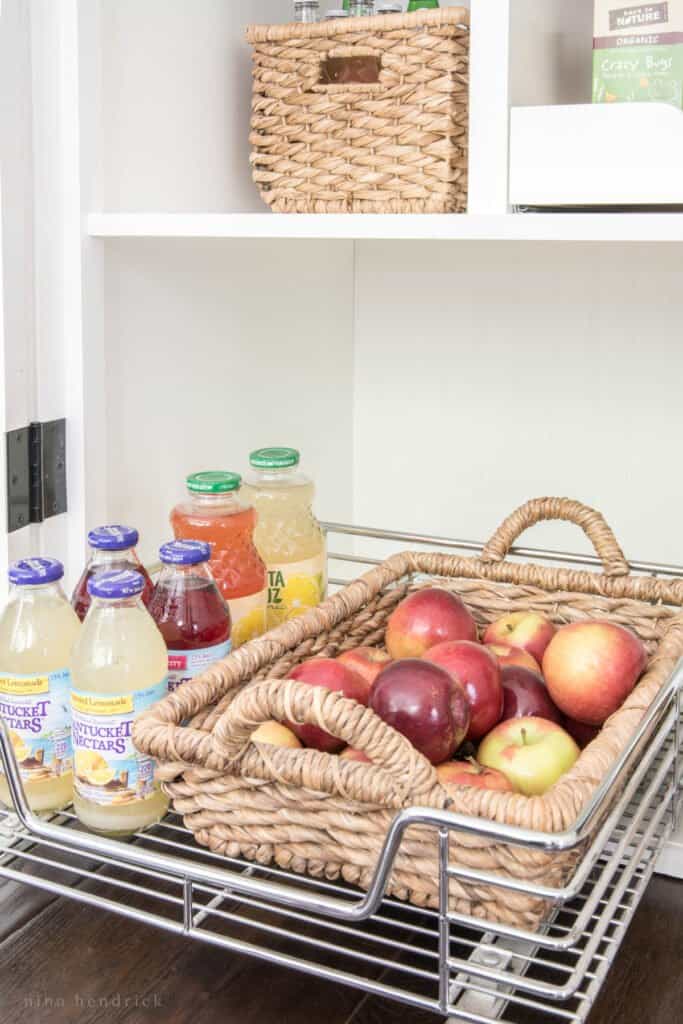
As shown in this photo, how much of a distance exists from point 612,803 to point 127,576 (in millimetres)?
392

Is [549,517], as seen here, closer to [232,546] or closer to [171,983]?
[232,546]

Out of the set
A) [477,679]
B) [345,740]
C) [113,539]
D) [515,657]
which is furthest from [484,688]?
[113,539]

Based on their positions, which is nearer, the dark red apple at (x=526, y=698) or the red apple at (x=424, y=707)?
the red apple at (x=424, y=707)

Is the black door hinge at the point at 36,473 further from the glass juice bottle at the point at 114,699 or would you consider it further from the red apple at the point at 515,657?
the red apple at the point at 515,657

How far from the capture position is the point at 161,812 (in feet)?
3.24

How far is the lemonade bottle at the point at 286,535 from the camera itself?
3.97 ft

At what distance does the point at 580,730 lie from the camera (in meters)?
1.02

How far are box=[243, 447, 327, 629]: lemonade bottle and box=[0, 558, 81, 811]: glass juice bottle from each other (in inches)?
10.1

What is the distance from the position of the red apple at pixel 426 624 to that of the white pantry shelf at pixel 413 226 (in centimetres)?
32

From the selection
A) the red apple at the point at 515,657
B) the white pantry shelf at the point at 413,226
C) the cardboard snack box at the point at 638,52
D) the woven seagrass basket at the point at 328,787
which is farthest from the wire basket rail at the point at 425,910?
the cardboard snack box at the point at 638,52

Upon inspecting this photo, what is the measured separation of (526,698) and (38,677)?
0.40 m

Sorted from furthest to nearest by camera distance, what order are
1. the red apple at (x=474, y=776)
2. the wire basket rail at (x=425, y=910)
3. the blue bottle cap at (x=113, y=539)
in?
the blue bottle cap at (x=113, y=539) → the red apple at (x=474, y=776) → the wire basket rail at (x=425, y=910)

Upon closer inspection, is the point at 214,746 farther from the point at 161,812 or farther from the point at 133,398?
the point at 133,398

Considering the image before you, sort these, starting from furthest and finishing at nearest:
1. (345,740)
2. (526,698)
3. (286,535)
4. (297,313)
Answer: (297,313)
(286,535)
(526,698)
(345,740)
